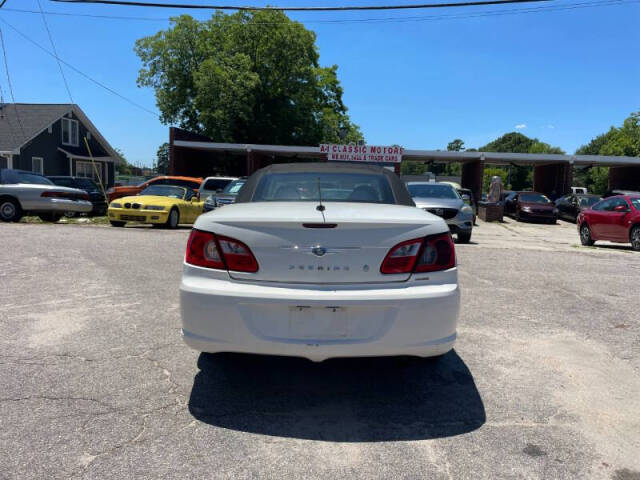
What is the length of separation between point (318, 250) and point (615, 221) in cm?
1278

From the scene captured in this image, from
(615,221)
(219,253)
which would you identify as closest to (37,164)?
(615,221)

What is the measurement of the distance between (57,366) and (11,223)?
1289cm

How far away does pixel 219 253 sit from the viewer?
3.30 meters

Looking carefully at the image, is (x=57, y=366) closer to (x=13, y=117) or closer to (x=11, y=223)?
(x=11, y=223)

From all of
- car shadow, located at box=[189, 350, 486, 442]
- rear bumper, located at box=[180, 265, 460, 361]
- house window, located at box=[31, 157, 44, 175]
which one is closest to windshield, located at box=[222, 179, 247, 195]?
car shadow, located at box=[189, 350, 486, 442]

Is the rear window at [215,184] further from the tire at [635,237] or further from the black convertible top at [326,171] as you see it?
the black convertible top at [326,171]

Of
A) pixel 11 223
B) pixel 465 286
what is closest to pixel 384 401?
pixel 465 286

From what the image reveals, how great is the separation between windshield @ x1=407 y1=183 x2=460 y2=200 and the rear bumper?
11.3 metres

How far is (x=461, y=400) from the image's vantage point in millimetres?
3523

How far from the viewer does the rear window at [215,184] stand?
18969mm

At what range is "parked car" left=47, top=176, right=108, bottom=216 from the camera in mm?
19078

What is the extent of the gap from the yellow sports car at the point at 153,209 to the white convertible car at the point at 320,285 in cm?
1192

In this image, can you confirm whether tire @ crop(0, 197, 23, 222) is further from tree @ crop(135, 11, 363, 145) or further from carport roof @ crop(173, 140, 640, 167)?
tree @ crop(135, 11, 363, 145)

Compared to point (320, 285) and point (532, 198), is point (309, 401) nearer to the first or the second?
point (320, 285)
